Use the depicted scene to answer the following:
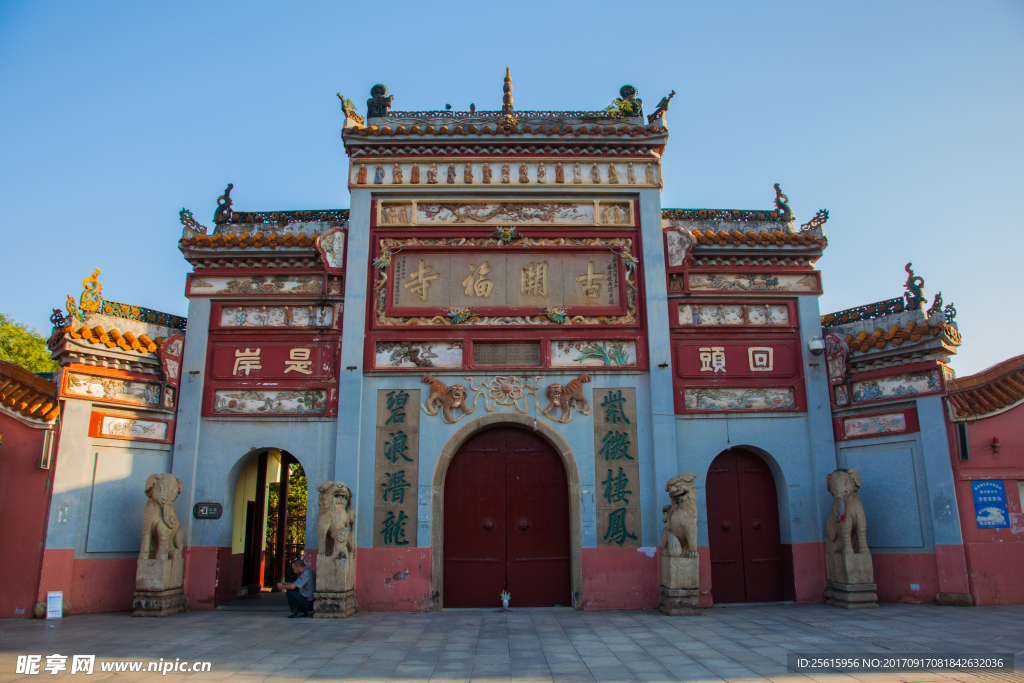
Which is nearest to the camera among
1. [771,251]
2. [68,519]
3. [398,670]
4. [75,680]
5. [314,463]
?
[75,680]

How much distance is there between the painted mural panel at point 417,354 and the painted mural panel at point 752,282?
13.8 feet

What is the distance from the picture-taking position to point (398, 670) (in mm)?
6125

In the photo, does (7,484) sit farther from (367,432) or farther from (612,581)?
(612,581)

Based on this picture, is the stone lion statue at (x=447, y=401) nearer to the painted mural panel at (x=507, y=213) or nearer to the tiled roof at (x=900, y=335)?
the painted mural panel at (x=507, y=213)

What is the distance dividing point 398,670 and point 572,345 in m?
5.84

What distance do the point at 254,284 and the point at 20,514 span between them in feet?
15.3

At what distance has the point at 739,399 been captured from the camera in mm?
10641

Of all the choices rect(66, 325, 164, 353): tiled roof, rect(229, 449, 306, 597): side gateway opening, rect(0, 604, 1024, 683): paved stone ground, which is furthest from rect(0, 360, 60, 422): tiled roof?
rect(229, 449, 306, 597): side gateway opening

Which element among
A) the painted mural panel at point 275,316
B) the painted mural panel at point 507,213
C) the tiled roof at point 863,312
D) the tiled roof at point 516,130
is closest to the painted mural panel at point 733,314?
the tiled roof at point 863,312

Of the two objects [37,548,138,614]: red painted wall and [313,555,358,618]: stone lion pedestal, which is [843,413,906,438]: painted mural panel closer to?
[313,555,358,618]: stone lion pedestal

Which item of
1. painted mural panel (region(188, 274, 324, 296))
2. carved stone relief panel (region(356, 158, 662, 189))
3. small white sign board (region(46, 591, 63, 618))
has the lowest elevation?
small white sign board (region(46, 591, 63, 618))

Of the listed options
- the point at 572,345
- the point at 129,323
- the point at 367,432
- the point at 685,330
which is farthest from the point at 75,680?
the point at 685,330

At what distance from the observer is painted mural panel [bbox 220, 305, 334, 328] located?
10.8 metres

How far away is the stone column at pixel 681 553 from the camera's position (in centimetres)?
906
